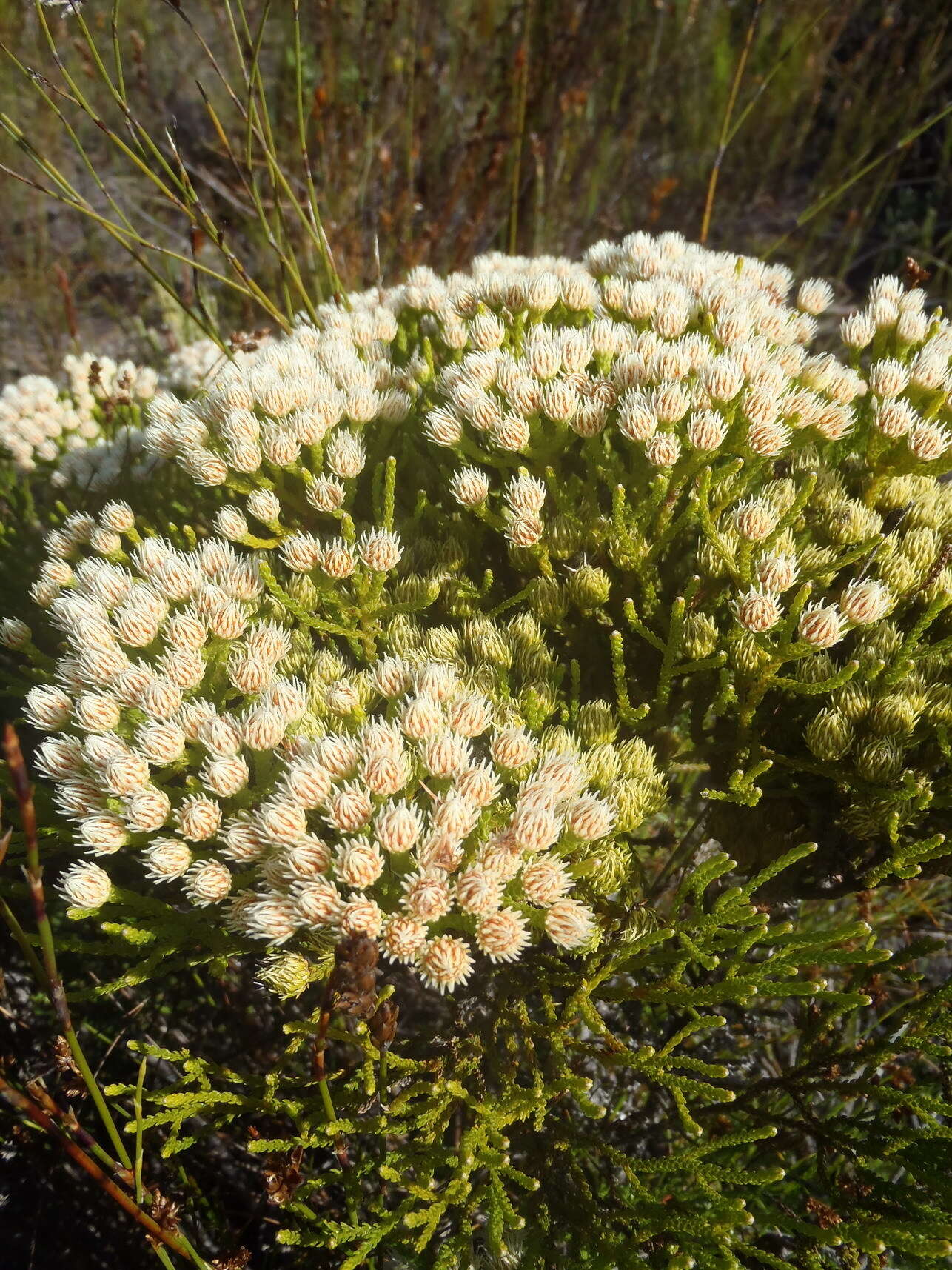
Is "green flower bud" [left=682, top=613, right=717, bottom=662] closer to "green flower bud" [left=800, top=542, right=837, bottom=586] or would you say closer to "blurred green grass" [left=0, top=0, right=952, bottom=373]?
"green flower bud" [left=800, top=542, right=837, bottom=586]

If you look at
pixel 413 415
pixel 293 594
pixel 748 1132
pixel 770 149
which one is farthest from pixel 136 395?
pixel 770 149

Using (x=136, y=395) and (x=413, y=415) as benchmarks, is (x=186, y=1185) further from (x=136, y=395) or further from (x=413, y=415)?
(x=136, y=395)

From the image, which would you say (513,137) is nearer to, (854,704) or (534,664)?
(534,664)

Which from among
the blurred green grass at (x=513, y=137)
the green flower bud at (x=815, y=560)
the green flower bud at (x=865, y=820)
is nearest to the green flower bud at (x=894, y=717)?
the green flower bud at (x=865, y=820)

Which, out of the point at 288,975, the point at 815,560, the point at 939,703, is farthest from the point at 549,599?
the point at 288,975

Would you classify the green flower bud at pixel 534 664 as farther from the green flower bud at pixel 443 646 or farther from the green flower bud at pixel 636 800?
the green flower bud at pixel 636 800

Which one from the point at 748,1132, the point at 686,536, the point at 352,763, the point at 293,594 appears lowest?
the point at 748,1132
